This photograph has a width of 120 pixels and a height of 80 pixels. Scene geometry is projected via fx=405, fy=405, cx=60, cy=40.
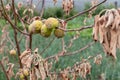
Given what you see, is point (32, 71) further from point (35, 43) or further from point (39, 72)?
point (35, 43)

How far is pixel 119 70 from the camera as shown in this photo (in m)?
3.58

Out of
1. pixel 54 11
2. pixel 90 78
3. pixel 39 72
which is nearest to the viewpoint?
pixel 39 72

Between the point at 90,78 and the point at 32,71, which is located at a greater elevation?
the point at 32,71

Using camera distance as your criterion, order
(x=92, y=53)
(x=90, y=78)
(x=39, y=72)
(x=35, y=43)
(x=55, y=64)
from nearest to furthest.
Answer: (x=39, y=72) < (x=90, y=78) < (x=55, y=64) < (x=92, y=53) < (x=35, y=43)

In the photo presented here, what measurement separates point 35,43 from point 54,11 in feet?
14.8

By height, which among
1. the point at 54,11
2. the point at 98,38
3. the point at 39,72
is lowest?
the point at 54,11

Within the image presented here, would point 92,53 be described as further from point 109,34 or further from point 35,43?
point 109,34

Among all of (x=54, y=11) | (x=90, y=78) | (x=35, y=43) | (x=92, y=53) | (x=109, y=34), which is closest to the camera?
(x=109, y=34)

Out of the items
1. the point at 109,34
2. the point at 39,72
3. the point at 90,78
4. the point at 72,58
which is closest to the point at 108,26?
the point at 109,34

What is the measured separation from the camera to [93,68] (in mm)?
3625

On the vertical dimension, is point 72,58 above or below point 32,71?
below

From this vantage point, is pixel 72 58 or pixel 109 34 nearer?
pixel 109 34

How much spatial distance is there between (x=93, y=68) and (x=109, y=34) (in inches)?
110

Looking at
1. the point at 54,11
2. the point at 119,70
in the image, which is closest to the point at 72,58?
the point at 119,70
